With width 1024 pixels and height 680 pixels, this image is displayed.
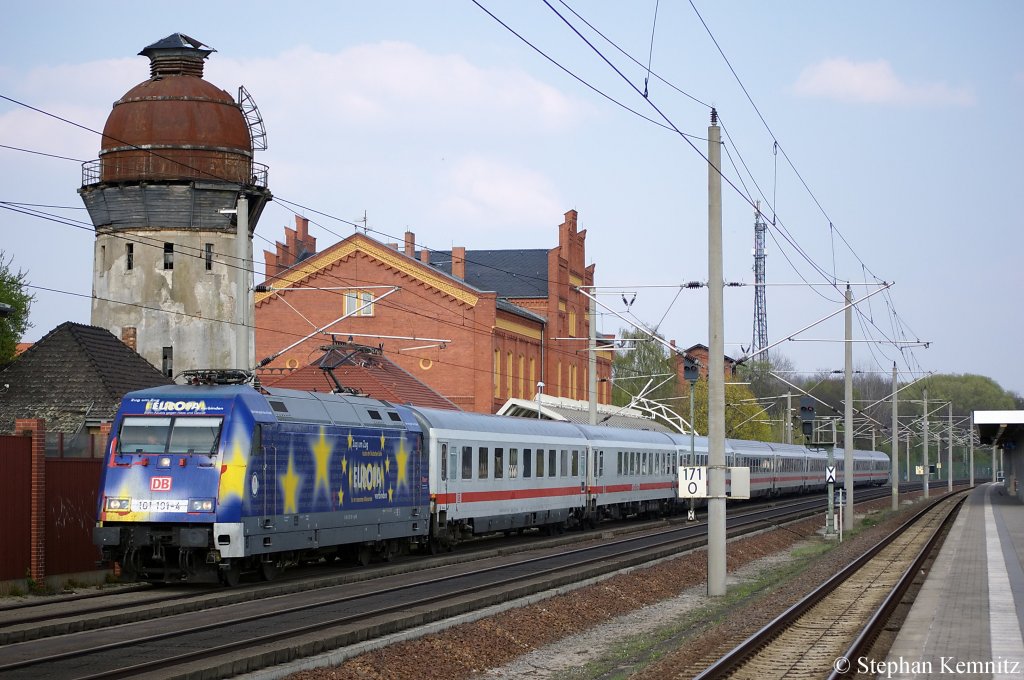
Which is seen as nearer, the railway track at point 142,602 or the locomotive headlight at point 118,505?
the railway track at point 142,602

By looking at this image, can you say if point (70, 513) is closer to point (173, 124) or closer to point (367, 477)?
point (367, 477)

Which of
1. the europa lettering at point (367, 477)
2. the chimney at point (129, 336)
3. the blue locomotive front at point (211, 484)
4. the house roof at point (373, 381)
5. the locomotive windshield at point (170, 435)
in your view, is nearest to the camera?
the blue locomotive front at point (211, 484)

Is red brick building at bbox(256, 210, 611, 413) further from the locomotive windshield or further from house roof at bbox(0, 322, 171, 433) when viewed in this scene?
the locomotive windshield

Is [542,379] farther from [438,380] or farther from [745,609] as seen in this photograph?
[745,609]

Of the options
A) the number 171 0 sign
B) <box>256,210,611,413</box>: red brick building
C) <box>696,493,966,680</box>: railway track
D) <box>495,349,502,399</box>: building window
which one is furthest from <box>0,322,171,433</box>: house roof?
<box>495,349,502,399</box>: building window

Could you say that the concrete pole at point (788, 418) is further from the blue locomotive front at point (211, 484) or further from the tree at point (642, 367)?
the blue locomotive front at point (211, 484)

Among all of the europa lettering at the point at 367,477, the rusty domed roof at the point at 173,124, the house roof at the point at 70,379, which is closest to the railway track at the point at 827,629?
the europa lettering at the point at 367,477

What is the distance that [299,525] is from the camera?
22672mm

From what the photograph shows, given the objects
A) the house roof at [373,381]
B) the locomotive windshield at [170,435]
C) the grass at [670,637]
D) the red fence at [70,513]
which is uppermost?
the house roof at [373,381]

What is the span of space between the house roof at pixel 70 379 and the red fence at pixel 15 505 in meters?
10.5

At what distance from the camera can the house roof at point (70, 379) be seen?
32.4 metres

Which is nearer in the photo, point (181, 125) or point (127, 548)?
point (127, 548)

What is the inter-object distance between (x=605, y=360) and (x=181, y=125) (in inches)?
1883

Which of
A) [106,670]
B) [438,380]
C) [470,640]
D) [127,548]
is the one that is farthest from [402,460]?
[438,380]
